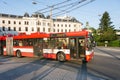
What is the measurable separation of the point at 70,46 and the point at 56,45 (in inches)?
67.2

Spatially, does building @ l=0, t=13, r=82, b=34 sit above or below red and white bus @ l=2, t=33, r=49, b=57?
above

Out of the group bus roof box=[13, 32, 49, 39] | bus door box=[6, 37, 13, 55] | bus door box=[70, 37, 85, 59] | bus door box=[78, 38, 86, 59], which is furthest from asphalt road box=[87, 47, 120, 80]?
bus door box=[6, 37, 13, 55]

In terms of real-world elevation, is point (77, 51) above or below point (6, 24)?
below

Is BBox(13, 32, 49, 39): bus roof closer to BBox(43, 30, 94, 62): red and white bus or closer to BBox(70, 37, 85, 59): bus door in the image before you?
BBox(43, 30, 94, 62): red and white bus

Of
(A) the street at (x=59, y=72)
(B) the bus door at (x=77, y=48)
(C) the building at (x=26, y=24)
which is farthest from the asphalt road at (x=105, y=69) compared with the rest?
(C) the building at (x=26, y=24)

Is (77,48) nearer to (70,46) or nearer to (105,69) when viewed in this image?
(70,46)

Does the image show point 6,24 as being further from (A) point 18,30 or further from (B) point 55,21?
(B) point 55,21

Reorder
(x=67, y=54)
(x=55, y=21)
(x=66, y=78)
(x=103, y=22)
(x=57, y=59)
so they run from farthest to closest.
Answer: (x=55, y=21) < (x=103, y=22) < (x=57, y=59) < (x=67, y=54) < (x=66, y=78)

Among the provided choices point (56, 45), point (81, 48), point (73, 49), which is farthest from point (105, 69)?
point (56, 45)

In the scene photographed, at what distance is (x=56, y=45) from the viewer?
20.2 metres

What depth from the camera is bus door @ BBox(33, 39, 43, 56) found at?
2175 cm

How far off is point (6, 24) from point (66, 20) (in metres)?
34.2

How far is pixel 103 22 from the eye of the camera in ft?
328

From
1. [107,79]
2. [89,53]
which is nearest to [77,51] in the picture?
[89,53]
